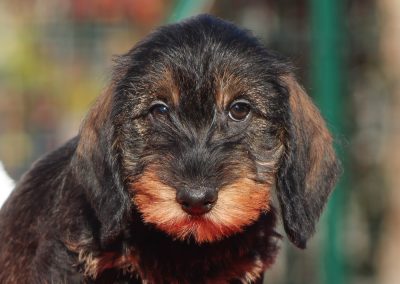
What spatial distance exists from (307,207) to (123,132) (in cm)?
83

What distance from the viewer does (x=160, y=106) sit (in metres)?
4.52

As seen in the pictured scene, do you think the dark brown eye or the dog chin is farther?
the dark brown eye

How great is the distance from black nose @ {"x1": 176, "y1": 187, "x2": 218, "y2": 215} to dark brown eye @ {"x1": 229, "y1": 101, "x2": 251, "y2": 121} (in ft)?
1.49

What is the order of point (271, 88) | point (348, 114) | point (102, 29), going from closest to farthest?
point (271, 88)
point (348, 114)
point (102, 29)

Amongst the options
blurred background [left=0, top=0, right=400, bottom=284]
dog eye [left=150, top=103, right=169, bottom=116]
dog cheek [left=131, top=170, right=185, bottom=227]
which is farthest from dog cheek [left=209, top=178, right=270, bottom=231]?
blurred background [left=0, top=0, right=400, bottom=284]

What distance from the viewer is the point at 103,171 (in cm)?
455

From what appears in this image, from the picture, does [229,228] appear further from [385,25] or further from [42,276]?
[385,25]

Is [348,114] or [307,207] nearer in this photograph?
[307,207]

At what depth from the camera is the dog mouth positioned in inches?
165

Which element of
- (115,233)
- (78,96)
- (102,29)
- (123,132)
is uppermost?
(123,132)

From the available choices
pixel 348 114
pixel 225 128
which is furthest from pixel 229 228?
pixel 348 114

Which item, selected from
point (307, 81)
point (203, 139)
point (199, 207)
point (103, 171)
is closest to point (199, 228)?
point (199, 207)

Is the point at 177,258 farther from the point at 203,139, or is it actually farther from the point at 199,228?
the point at 203,139

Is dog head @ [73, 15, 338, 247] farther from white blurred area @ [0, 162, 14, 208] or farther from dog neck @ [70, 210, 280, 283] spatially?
white blurred area @ [0, 162, 14, 208]
